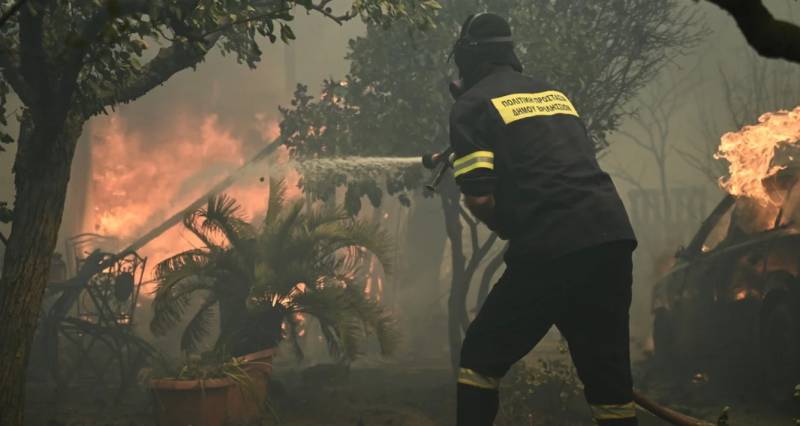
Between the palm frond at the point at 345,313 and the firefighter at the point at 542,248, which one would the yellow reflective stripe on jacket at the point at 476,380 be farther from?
the palm frond at the point at 345,313

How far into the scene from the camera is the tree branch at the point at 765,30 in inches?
71.7

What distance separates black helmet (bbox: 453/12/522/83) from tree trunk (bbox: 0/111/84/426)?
9.81 feet

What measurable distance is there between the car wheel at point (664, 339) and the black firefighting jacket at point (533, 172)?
233 inches

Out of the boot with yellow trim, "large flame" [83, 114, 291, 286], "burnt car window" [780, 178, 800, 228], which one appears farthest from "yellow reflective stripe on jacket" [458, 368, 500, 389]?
"large flame" [83, 114, 291, 286]

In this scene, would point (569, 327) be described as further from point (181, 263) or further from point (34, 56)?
point (181, 263)

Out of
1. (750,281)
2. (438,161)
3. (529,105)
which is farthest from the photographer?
(750,281)

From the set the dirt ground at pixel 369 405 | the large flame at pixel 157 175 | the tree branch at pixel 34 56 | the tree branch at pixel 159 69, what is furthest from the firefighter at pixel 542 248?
the large flame at pixel 157 175

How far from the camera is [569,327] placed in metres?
3.88

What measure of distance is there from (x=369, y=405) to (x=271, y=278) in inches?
63.3

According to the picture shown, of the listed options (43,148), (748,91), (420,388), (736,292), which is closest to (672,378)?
(736,292)

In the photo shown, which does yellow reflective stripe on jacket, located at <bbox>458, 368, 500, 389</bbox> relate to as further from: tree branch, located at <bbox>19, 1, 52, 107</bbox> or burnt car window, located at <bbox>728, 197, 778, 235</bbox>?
burnt car window, located at <bbox>728, 197, 778, 235</bbox>

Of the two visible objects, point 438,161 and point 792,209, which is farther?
point 792,209

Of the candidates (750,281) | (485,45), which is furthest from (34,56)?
(750,281)

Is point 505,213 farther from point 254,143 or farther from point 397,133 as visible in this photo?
point 254,143
